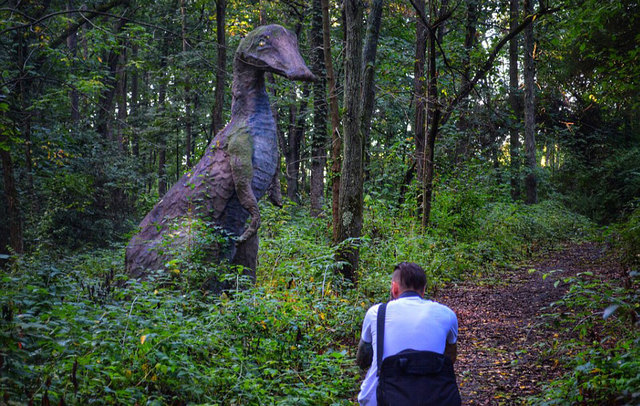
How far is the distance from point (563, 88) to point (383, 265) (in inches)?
734

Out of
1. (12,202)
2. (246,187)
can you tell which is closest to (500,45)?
(246,187)

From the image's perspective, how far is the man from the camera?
119 inches

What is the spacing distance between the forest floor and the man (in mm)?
1865

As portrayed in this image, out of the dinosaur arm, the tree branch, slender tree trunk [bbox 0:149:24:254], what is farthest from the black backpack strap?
slender tree trunk [bbox 0:149:24:254]

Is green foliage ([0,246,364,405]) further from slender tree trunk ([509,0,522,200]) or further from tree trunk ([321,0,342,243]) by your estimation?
slender tree trunk ([509,0,522,200])

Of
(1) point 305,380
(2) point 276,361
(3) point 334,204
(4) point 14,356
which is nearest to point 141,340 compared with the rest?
(4) point 14,356

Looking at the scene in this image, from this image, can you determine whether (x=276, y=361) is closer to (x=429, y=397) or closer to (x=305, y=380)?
(x=305, y=380)

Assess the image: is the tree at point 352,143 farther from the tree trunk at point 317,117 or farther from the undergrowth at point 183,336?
the tree trunk at point 317,117

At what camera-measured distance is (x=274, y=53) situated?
21.9 ft

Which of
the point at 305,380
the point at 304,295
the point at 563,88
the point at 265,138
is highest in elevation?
the point at 563,88

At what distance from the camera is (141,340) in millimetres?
3543

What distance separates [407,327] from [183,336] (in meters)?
1.88

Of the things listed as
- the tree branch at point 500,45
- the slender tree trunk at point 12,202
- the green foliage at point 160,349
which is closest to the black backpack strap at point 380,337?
the green foliage at point 160,349

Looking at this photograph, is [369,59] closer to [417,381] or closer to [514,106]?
[417,381]
